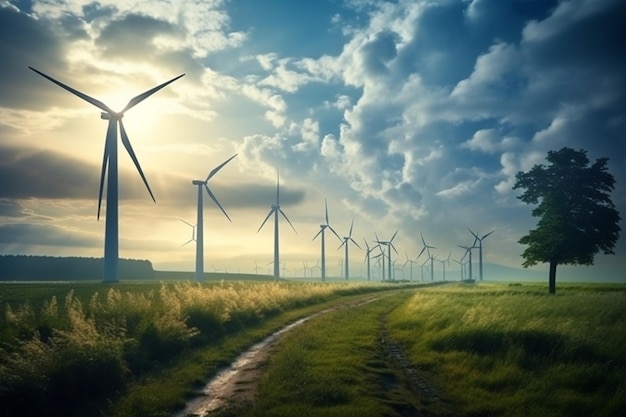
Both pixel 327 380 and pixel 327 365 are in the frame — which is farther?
pixel 327 365

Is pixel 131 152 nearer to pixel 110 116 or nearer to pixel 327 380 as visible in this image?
pixel 110 116

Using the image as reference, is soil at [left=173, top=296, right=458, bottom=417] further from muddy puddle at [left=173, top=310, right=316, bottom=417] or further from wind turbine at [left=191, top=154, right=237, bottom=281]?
wind turbine at [left=191, top=154, right=237, bottom=281]

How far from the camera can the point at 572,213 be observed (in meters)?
54.9

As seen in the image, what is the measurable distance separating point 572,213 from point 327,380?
49221 millimetres

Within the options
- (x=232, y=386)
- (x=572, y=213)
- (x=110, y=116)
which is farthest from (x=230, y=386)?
(x=110, y=116)

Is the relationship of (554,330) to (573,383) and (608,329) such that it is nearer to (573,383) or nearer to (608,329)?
(608,329)

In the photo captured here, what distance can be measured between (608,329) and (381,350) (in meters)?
8.79

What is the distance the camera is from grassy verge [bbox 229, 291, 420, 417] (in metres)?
12.0

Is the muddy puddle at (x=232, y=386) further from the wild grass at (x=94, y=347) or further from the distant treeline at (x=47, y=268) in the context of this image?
the distant treeline at (x=47, y=268)

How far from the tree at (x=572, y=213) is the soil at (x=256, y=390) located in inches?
1640

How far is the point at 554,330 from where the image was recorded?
61.0ft

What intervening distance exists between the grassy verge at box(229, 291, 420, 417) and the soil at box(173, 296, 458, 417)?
5.3 inches

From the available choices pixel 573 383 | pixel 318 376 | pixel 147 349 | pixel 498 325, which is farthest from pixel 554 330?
pixel 147 349

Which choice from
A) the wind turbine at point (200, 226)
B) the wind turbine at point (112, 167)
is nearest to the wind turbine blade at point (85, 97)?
the wind turbine at point (112, 167)
